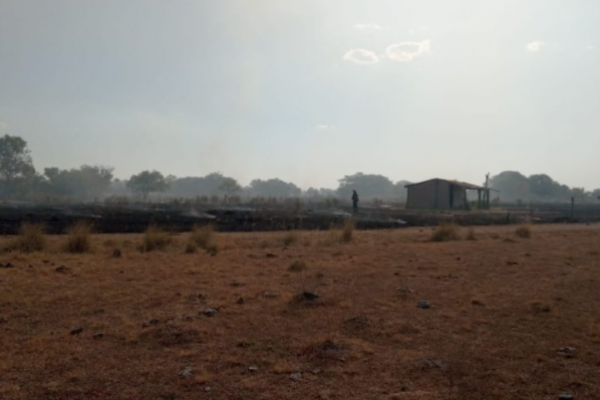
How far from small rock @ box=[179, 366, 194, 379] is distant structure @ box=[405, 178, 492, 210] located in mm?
48748

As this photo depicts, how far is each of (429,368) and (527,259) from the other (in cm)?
994

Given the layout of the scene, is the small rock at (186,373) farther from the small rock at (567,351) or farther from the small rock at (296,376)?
the small rock at (567,351)

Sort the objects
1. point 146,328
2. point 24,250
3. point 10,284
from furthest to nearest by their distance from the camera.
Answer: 1. point 24,250
2. point 10,284
3. point 146,328

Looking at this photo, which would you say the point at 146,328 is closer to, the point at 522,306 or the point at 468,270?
the point at 522,306

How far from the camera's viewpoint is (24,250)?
14047 millimetres

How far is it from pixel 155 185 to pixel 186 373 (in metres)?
117

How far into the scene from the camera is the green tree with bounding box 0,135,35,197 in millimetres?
93562

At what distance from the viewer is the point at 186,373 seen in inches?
206

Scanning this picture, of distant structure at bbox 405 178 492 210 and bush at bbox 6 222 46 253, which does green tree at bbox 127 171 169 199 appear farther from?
bush at bbox 6 222 46 253

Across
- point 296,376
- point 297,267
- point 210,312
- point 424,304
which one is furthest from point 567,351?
point 297,267

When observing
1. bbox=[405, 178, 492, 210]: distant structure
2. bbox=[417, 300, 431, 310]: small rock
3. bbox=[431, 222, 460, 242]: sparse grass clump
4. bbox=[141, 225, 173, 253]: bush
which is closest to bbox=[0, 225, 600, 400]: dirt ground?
bbox=[417, 300, 431, 310]: small rock

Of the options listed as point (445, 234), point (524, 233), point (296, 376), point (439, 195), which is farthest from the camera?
point (439, 195)

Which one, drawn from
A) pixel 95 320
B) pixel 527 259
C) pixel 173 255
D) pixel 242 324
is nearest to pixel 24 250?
pixel 173 255

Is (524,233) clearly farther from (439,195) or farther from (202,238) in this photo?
(439,195)
